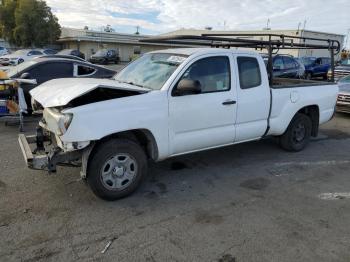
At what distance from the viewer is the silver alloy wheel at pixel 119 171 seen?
4.21 meters

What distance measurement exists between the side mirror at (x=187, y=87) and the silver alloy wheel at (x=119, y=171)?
1079mm

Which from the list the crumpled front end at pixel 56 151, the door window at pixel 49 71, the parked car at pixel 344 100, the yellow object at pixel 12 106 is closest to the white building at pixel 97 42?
the door window at pixel 49 71

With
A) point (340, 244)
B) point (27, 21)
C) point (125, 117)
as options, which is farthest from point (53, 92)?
point (27, 21)

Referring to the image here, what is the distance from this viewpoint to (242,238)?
3.63 meters

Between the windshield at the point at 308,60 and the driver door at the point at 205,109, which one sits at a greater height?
the windshield at the point at 308,60

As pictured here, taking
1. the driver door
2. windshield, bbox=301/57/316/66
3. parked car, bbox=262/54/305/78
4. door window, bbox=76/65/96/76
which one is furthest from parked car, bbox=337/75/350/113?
windshield, bbox=301/57/316/66

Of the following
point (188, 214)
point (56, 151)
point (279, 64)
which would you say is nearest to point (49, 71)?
point (56, 151)

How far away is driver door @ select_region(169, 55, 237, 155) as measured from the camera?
4.59m

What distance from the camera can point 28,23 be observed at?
4444cm

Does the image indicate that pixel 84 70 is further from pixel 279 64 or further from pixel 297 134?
pixel 279 64

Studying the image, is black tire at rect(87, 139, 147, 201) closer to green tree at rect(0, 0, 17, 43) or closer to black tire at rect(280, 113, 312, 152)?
black tire at rect(280, 113, 312, 152)

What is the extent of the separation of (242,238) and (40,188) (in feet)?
9.02

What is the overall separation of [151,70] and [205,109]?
3.29ft

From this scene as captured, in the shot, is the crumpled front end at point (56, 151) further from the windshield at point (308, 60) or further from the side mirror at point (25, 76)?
the windshield at point (308, 60)
